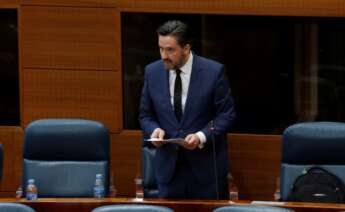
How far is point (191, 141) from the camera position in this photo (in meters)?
4.94

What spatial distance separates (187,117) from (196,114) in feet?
0.18

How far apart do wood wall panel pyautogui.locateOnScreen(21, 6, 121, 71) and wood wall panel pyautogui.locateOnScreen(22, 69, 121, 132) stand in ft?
0.21

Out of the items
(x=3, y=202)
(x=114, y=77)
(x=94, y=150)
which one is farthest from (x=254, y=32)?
(x=3, y=202)

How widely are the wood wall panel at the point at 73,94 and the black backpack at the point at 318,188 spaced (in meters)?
1.77

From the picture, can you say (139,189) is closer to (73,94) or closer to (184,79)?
(184,79)

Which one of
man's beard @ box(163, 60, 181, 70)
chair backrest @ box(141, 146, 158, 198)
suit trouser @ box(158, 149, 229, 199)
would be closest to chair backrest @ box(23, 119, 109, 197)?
chair backrest @ box(141, 146, 158, 198)

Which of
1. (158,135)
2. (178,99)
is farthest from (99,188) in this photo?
(178,99)

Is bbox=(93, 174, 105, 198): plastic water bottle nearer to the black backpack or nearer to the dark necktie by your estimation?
the dark necktie

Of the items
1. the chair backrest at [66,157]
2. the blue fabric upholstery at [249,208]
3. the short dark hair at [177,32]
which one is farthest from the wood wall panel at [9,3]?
the blue fabric upholstery at [249,208]

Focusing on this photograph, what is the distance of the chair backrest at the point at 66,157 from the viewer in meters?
5.57

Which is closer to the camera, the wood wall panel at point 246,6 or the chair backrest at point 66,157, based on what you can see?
the chair backrest at point 66,157

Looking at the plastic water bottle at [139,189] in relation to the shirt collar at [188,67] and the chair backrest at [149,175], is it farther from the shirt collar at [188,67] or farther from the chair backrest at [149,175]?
the shirt collar at [188,67]

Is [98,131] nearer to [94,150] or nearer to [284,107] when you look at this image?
[94,150]

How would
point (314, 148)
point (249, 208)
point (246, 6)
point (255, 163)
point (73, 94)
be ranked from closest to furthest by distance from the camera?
point (249, 208)
point (314, 148)
point (246, 6)
point (255, 163)
point (73, 94)
